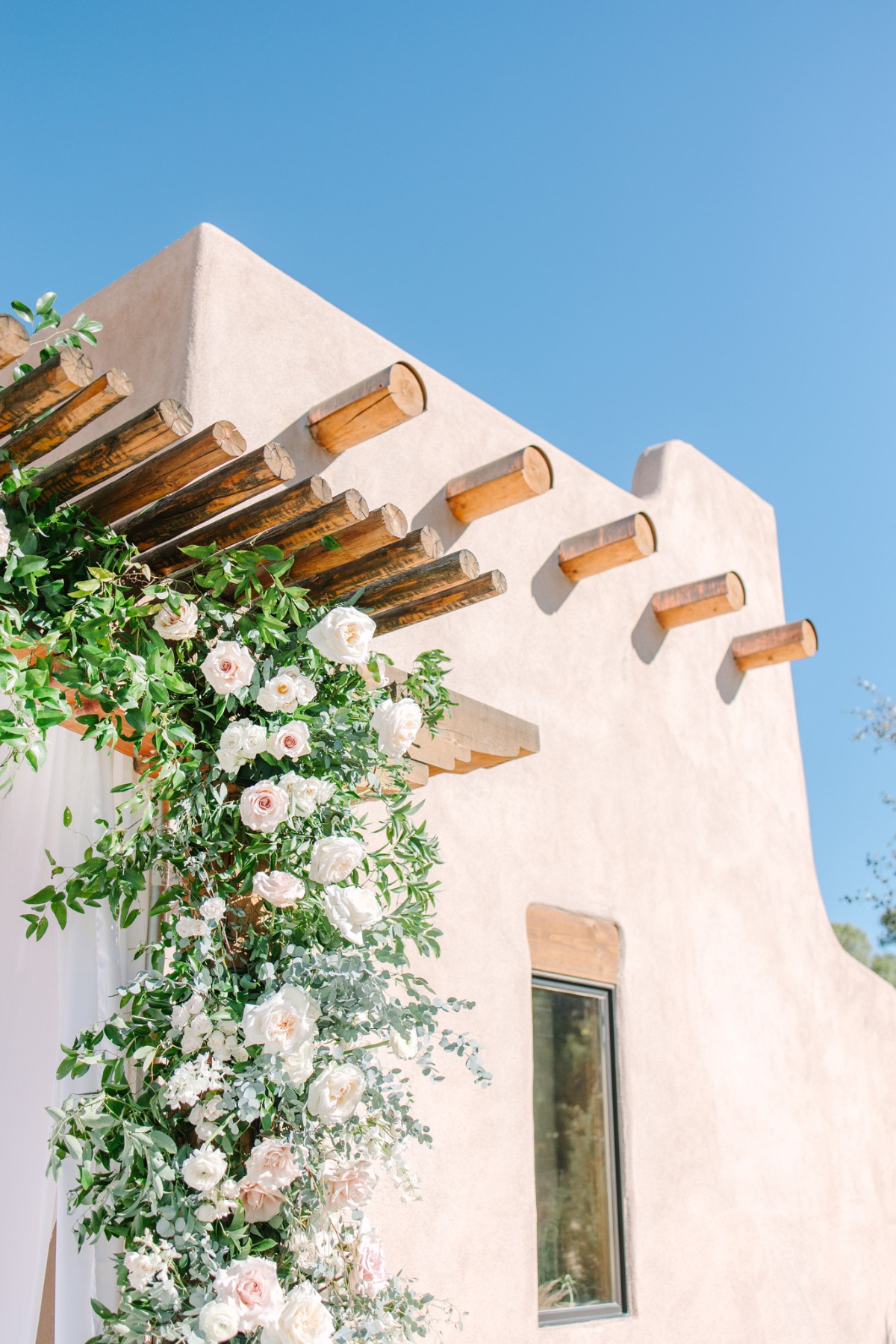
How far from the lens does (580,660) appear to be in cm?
523

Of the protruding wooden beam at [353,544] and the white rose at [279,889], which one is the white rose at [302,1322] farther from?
the protruding wooden beam at [353,544]

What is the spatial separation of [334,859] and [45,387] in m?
1.16

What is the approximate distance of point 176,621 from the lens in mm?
2590

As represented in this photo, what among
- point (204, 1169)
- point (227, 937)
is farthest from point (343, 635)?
point (204, 1169)

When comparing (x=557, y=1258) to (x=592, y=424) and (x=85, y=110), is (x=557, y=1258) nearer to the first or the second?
(x=85, y=110)

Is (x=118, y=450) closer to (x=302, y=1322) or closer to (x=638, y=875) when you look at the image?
(x=302, y=1322)

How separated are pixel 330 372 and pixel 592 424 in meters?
7.05

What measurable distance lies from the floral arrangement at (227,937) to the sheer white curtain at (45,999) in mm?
63

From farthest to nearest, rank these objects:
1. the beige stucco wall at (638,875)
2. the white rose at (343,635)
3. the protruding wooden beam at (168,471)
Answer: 1. the beige stucco wall at (638,875)
2. the white rose at (343,635)
3. the protruding wooden beam at (168,471)

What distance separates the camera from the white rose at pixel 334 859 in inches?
101

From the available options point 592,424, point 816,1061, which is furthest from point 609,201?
point 816,1061

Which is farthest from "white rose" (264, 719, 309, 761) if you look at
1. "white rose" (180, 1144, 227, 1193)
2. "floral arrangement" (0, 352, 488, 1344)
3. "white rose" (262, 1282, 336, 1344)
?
"white rose" (262, 1282, 336, 1344)

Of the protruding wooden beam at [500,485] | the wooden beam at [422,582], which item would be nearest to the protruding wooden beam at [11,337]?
the wooden beam at [422,582]

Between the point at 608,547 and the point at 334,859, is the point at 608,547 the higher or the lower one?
the higher one
